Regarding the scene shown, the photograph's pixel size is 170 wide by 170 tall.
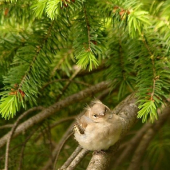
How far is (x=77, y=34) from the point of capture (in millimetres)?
1513

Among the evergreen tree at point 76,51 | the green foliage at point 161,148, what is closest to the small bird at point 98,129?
the evergreen tree at point 76,51

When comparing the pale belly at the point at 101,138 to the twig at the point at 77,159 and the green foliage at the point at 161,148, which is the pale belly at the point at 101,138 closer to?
the twig at the point at 77,159

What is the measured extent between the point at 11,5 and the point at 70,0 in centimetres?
39

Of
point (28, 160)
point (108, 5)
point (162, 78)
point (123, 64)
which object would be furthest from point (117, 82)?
point (28, 160)

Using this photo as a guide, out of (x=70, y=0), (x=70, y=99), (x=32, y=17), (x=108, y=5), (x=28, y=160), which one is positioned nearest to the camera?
(x=70, y=0)

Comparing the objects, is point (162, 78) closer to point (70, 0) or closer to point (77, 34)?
point (77, 34)

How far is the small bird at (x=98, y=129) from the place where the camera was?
1647 mm

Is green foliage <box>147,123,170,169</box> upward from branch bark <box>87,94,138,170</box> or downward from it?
downward

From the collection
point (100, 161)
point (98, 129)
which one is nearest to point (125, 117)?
point (98, 129)

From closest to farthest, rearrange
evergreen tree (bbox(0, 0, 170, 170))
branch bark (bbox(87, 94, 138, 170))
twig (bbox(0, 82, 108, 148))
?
evergreen tree (bbox(0, 0, 170, 170)) → branch bark (bbox(87, 94, 138, 170)) → twig (bbox(0, 82, 108, 148))

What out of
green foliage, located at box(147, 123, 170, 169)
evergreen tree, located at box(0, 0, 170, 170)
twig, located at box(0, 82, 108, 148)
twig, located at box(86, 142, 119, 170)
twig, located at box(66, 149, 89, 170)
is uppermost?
evergreen tree, located at box(0, 0, 170, 170)

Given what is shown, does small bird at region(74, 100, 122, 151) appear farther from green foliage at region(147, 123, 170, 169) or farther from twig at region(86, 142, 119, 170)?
green foliage at region(147, 123, 170, 169)

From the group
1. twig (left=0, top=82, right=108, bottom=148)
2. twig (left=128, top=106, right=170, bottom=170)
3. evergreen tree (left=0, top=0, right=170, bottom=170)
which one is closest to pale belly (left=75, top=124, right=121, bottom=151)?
evergreen tree (left=0, top=0, right=170, bottom=170)

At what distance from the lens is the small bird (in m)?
1.65
